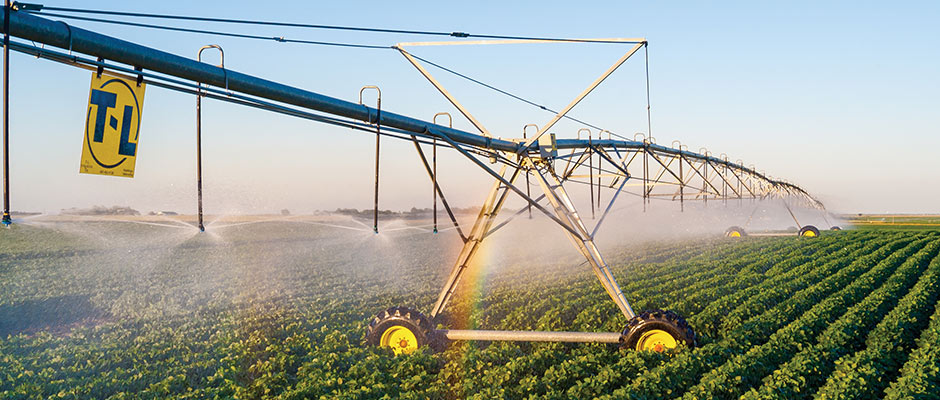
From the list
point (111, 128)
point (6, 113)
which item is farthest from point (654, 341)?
point (6, 113)

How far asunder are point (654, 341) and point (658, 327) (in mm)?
242

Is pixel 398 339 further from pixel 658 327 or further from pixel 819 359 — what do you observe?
pixel 819 359

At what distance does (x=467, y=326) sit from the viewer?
460 inches

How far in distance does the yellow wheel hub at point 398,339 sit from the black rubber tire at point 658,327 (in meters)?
3.32

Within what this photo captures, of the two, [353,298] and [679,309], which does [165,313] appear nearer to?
[353,298]

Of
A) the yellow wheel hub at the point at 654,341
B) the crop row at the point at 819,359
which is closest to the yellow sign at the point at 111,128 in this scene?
the crop row at the point at 819,359

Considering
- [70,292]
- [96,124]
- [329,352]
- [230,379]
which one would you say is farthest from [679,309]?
[70,292]

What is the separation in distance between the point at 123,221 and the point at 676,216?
46218 mm

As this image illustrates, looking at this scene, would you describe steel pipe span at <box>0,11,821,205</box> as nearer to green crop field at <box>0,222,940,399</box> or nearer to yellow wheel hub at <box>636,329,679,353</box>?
green crop field at <box>0,222,940,399</box>

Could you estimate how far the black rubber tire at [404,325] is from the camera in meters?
9.02

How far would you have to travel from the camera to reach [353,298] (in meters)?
15.6

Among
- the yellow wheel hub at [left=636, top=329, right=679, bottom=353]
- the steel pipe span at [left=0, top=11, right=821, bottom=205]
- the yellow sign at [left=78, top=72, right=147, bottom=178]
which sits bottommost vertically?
the yellow wheel hub at [left=636, top=329, right=679, bottom=353]

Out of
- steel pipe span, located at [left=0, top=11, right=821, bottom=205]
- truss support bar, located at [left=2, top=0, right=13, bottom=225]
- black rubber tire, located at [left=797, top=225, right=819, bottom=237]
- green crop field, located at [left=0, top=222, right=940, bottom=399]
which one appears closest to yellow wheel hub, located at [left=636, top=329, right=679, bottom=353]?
green crop field, located at [left=0, top=222, right=940, bottom=399]

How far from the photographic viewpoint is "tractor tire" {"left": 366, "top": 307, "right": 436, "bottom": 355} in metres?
9.07
